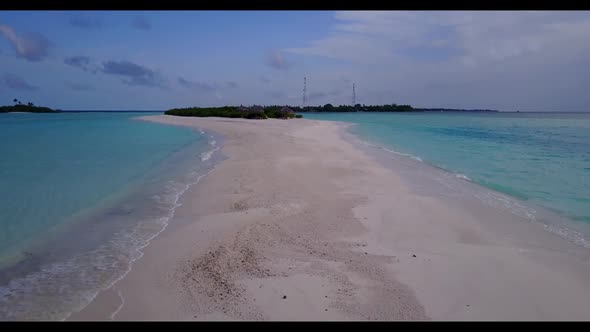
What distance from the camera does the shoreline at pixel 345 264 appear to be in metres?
4.24

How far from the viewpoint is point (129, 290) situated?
15.5 ft

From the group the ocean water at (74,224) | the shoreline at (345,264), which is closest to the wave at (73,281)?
the ocean water at (74,224)

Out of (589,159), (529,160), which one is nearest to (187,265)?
(529,160)

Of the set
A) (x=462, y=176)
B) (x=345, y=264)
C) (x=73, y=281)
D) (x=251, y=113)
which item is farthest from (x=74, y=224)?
(x=251, y=113)

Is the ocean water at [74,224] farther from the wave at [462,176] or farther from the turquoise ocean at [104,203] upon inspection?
the wave at [462,176]

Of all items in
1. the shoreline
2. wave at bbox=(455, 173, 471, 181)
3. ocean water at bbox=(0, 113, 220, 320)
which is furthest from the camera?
wave at bbox=(455, 173, 471, 181)

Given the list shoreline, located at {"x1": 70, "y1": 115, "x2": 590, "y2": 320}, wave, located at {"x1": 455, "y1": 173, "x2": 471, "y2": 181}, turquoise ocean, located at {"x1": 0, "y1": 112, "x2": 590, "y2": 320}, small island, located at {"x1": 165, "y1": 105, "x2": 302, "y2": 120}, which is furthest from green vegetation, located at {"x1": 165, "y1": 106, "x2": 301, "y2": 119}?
shoreline, located at {"x1": 70, "y1": 115, "x2": 590, "y2": 320}

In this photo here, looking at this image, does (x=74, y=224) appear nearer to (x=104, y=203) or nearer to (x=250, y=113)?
(x=104, y=203)

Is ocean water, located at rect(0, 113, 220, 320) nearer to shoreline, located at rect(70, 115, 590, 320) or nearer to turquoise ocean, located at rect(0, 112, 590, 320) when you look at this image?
turquoise ocean, located at rect(0, 112, 590, 320)

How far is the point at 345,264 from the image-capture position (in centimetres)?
538

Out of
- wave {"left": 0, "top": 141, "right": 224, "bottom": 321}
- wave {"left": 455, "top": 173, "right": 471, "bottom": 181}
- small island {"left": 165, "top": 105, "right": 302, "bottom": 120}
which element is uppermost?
small island {"left": 165, "top": 105, "right": 302, "bottom": 120}

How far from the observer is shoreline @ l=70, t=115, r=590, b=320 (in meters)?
4.24

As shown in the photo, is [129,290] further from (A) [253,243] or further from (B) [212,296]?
(A) [253,243]

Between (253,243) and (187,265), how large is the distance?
45.6 inches
